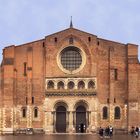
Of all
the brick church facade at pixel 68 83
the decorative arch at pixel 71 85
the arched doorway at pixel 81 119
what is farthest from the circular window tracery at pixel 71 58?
the arched doorway at pixel 81 119

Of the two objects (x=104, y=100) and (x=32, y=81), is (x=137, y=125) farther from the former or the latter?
(x=32, y=81)

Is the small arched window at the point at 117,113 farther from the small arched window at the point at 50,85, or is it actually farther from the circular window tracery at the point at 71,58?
the small arched window at the point at 50,85

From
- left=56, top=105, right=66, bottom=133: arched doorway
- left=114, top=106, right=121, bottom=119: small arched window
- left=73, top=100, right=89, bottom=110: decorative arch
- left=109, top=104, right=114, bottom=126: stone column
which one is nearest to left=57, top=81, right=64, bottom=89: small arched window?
left=56, top=105, right=66, bottom=133: arched doorway

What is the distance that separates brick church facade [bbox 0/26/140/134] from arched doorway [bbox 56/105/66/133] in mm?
120

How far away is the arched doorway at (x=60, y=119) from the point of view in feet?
224

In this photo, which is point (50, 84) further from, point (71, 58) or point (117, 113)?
point (117, 113)

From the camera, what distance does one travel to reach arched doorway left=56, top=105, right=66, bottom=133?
224ft

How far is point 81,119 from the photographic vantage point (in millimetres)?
68125

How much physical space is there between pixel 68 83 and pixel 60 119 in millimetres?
4456

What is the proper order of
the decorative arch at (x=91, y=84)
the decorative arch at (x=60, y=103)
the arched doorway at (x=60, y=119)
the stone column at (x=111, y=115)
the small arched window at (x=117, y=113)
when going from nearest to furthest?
the stone column at (x=111, y=115) → the small arched window at (x=117, y=113) → the decorative arch at (x=91, y=84) → the decorative arch at (x=60, y=103) → the arched doorway at (x=60, y=119)

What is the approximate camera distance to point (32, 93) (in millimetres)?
67750

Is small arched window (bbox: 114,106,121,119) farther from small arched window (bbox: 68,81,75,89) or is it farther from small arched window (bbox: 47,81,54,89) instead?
small arched window (bbox: 47,81,54,89)

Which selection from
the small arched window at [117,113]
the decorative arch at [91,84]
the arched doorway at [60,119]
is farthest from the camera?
the arched doorway at [60,119]

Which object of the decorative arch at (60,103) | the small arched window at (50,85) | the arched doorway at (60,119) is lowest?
the arched doorway at (60,119)
